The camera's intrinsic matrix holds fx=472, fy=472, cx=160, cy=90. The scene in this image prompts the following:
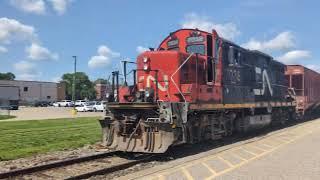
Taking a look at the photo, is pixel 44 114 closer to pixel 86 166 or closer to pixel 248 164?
pixel 86 166

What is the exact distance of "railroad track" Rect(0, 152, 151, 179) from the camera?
11.3 meters

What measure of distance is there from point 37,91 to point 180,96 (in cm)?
11633

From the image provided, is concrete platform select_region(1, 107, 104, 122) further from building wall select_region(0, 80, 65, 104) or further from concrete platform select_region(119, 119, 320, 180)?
building wall select_region(0, 80, 65, 104)

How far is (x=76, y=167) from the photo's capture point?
42.2 ft

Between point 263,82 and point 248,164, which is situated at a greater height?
point 263,82

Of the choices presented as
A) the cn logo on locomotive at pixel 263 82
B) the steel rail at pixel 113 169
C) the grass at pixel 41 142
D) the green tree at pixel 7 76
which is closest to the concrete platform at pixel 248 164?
the steel rail at pixel 113 169

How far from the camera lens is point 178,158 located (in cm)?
1441

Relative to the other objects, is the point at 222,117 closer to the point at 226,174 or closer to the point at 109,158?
the point at 109,158

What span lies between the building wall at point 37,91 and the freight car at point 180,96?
10779cm

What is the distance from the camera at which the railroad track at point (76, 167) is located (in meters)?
11.3

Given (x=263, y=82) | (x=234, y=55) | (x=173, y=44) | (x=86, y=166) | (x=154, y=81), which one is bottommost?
(x=86, y=166)

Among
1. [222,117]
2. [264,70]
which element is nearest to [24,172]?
[222,117]

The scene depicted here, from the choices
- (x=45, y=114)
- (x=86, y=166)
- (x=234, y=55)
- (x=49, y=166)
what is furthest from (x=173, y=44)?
(x=45, y=114)

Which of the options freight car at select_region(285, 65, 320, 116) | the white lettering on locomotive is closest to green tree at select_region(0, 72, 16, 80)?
freight car at select_region(285, 65, 320, 116)
